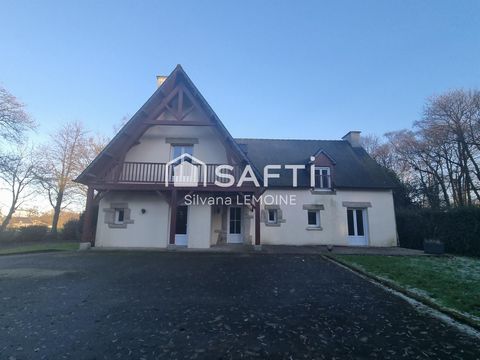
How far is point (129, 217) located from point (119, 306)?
8.01m

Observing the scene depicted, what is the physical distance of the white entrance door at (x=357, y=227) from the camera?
13.6 metres

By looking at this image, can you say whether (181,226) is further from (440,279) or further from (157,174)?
(440,279)

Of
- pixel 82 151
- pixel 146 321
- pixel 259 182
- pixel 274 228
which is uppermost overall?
pixel 82 151

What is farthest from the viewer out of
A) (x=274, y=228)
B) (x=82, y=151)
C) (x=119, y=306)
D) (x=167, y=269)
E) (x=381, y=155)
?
(x=381, y=155)

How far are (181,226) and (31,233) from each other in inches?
609

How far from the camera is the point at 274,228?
13477mm

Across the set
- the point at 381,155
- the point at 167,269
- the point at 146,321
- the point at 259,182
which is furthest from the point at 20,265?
the point at 381,155

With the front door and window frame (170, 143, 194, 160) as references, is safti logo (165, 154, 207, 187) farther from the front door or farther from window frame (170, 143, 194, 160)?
the front door

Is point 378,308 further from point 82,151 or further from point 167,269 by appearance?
point 82,151

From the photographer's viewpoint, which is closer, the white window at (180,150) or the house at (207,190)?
the house at (207,190)

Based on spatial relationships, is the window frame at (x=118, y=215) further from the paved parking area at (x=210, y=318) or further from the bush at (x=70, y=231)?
the bush at (x=70, y=231)

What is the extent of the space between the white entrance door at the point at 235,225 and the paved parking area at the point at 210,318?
6.19 m

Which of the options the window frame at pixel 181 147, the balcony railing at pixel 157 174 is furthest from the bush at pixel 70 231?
the window frame at pixel 181 147

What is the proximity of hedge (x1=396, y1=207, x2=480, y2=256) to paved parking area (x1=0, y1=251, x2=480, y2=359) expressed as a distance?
8.79m
